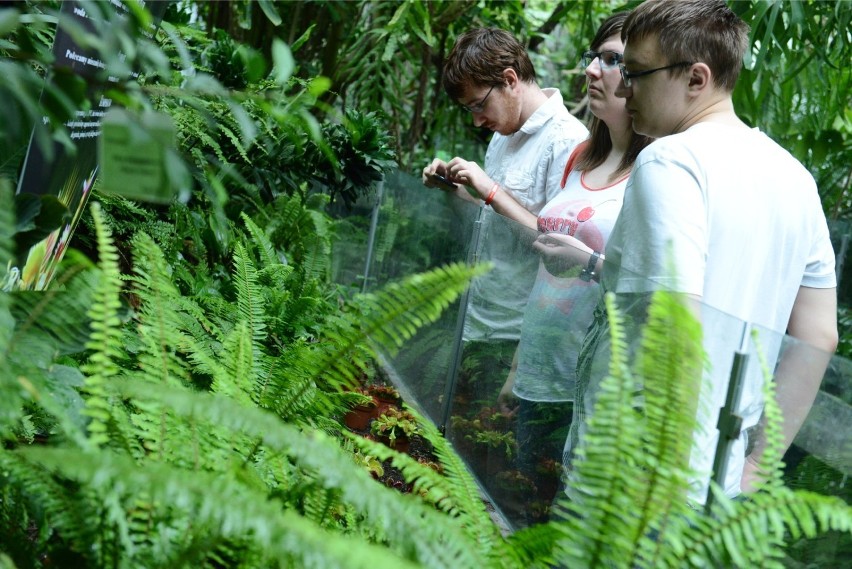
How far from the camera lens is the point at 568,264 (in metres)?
2.39

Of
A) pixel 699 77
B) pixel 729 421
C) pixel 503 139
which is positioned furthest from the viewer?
pixel 503 139

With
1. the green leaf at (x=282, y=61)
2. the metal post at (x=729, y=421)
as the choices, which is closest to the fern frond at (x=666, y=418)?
the metal post at (x=729, y=421)

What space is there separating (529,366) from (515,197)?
93 centimetres

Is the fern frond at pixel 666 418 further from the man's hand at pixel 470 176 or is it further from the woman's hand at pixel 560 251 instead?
the man's hand at pixel 470 176

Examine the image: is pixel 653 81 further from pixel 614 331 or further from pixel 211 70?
pixel 211 70

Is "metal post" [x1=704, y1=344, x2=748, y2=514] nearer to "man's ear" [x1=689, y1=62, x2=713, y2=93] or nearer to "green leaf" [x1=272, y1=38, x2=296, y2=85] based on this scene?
"man's ear" [x1=689, y1=62, x2=713, y2=93]

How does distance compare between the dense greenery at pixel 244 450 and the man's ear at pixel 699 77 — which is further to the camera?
the man's ear at pixel 699 77

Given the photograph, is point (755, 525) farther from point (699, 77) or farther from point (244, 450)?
point (699, 77)

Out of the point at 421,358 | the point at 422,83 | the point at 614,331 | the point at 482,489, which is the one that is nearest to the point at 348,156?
the point at 421,358

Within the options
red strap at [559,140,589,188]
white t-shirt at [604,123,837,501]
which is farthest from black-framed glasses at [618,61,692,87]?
red strap at [559,140,589,188]

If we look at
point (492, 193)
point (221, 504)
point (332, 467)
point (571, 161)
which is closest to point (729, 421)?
point (332, 467)

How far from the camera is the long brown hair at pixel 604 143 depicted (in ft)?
8.69

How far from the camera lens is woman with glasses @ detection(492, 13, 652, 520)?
240cm

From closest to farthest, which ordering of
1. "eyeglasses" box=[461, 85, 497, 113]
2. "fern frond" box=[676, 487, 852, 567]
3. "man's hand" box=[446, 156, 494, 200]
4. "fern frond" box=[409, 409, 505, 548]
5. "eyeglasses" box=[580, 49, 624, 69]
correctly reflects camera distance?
"fern frond" box=[676, 487, 852, 567] < "fern frond" box=[409, 409, 505, 548] < "eyeglasses" box=[580, 49, 624, 69] < "man's hand" box=[446, 156, 494, 200] < "eyeglasses" box=[461, 85, 497, 113]
